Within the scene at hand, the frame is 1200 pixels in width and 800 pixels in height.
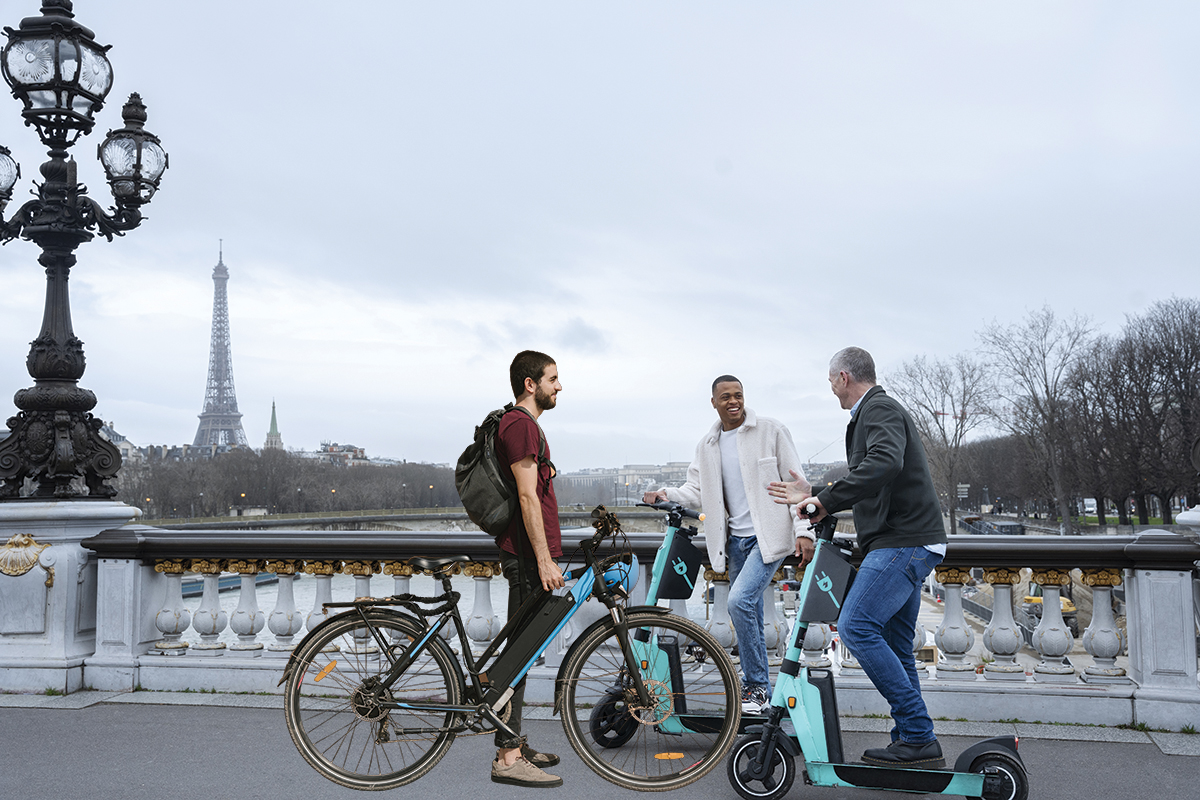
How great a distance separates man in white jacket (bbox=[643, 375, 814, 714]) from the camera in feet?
15.3

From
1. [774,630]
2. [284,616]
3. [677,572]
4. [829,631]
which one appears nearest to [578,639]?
[677,572]

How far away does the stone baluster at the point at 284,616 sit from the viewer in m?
6.23

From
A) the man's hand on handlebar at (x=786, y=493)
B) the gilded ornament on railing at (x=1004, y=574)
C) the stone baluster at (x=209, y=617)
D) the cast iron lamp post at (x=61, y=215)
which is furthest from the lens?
the cast iron lamp post at (x=61, y=215)

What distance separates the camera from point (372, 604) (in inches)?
155

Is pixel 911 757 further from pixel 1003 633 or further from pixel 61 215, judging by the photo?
pixel 61 215

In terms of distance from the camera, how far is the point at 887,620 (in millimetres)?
4043

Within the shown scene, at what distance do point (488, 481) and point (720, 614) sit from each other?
7.84ft

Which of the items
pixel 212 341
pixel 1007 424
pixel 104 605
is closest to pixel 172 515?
pixel 212 341

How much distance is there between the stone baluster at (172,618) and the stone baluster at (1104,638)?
18.3 feet

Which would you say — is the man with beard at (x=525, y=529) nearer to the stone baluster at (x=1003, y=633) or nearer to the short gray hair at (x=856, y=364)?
the short gray hair at (x=856, y=364)

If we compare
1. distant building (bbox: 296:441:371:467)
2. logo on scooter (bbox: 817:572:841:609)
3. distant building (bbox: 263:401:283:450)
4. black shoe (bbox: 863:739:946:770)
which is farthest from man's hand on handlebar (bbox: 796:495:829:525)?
distant building (bbox: 263:401:283:450)

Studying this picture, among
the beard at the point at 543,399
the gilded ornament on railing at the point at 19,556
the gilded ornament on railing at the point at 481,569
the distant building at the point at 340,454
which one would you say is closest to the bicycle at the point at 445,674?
the beard at the point at 543,399

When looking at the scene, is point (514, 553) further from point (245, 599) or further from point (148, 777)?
point (245, 599)

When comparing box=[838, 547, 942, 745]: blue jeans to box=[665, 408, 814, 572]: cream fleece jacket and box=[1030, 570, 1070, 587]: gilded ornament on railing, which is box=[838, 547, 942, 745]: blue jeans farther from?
box=[1030, 570, 1070, 587]: gilded ornament on railing
